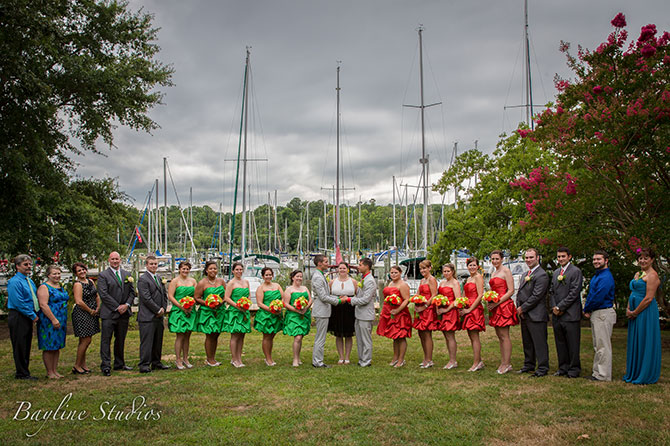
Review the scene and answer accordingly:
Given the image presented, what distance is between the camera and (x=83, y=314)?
8641 millimetres

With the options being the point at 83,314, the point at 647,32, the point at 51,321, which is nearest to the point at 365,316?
the point at 83,314

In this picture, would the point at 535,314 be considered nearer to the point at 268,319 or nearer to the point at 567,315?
the point at 567,315

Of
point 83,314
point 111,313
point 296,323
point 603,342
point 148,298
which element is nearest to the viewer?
point 603,342

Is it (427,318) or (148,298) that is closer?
(148,298)

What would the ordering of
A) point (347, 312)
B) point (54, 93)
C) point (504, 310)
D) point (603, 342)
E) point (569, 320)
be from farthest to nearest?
point (54, 93) < point (347, 312) < point (504, 310) < point (569, 320) < point (603, 342)

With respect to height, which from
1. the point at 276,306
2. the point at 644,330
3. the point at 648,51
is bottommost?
the point at 644,330

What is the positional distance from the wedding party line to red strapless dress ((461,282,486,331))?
0.02 metres

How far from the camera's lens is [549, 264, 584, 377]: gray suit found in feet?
26.2

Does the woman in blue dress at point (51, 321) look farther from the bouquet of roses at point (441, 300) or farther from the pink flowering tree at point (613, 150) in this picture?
the pink flowering tree at point (613, 150)

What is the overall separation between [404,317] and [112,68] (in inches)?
463

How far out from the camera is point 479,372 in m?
8.63

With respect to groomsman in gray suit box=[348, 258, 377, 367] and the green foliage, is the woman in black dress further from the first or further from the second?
the green foliage

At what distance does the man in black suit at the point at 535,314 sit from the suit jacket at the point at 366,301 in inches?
103

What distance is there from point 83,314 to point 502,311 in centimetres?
729
